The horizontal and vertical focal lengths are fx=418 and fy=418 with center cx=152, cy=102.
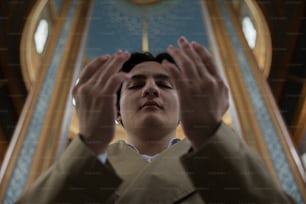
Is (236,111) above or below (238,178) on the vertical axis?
below

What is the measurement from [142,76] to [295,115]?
1.73 metres

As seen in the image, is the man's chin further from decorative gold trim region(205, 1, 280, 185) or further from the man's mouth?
decorative gold trim region(205, 1, 280, 185)

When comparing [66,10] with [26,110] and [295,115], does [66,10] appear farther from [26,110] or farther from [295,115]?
[295,115]

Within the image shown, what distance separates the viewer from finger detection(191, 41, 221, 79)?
366 millimetres

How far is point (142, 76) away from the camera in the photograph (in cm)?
55

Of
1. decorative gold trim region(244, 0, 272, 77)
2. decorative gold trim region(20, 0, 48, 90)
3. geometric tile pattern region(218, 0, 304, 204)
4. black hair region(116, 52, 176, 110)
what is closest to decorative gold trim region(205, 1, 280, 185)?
geometric tile pattern region(218, 0, 304, 204)

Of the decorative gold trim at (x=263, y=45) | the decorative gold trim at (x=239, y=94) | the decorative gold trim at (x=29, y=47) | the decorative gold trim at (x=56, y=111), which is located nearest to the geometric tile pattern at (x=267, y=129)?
the decorative gold trim at (x=239, y=94)

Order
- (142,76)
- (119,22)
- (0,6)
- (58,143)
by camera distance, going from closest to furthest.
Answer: (142,76)
(58,143)
(0,6)
(119,22)

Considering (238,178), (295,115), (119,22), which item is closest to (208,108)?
(238,178)

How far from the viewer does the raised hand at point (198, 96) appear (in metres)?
0.34

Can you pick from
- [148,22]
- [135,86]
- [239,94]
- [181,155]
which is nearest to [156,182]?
[181,155]

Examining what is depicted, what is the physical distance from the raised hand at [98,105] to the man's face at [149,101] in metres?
0.15

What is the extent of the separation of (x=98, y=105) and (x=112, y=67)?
0.14 feet

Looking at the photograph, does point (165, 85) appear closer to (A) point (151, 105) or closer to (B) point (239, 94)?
(A) point (151, 105)
